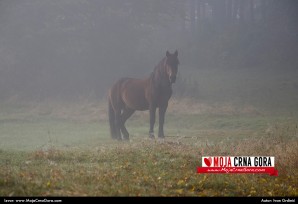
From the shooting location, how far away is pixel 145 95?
66.7 feet

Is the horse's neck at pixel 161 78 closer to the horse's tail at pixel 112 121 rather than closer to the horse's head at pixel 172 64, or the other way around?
the horse's head at pixel 172 64

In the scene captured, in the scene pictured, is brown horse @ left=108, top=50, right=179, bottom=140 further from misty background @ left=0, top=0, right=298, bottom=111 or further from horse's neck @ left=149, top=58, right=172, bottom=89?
misty background @ left=0, top=0, right=298, bottom=111

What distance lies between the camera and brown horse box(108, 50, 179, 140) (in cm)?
1874

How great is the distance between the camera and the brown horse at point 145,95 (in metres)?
18.7

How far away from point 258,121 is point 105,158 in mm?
15417

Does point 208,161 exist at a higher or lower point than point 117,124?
higher

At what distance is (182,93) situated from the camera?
119 ft

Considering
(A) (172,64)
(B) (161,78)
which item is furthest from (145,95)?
(A) (172,64)

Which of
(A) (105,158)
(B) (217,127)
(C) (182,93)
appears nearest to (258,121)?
(B) (217,127)

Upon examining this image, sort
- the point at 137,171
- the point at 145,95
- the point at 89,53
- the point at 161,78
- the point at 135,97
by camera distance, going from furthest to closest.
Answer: the point at 89,53 < the point at 135,97 < the point at 145,95 < the point at 161,78 < the point at 137,171

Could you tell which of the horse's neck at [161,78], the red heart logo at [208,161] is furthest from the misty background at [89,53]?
the red heart logo at [208,161]

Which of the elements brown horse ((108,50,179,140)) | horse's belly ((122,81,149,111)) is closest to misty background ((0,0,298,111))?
brown horse ((108,50,179,140))

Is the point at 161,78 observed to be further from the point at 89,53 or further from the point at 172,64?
the point at 89,53
